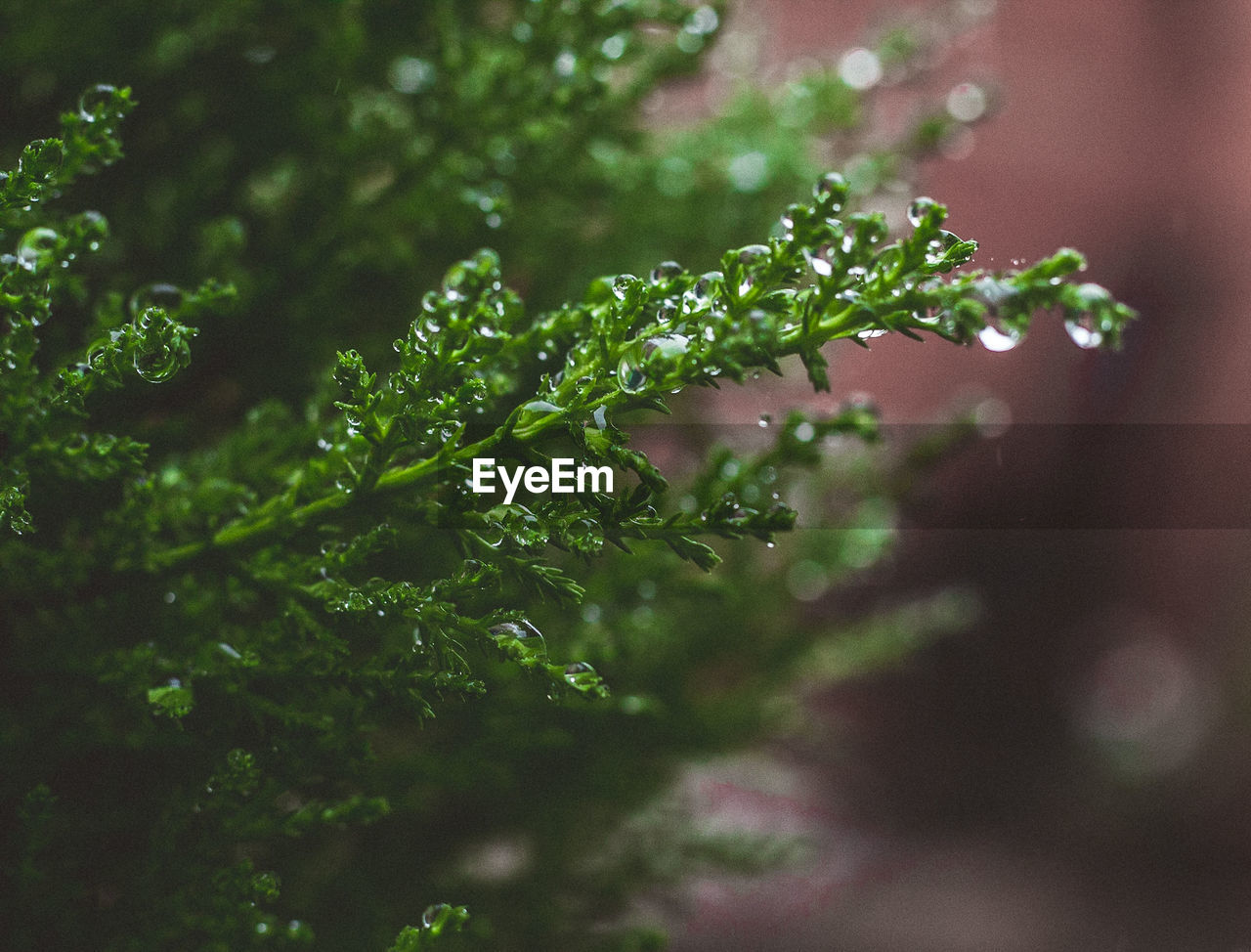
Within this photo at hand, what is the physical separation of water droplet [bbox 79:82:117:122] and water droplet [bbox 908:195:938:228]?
19 cm

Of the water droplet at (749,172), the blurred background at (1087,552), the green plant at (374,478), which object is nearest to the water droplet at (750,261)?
the green plant at (374,478)

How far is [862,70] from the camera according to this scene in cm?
→ 47

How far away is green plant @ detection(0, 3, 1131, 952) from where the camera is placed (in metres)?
0.19

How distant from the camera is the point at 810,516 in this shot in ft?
1.50

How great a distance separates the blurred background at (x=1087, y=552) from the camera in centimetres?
115

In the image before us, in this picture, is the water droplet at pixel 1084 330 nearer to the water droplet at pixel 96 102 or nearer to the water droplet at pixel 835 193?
the water droplet at pixel 835 193

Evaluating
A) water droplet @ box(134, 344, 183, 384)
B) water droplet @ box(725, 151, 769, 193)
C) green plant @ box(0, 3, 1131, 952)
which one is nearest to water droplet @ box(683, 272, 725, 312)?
green plant @ box(0, 3, 1131, 952)

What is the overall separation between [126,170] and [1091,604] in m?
1.33

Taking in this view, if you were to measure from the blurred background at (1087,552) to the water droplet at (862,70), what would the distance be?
72 cm

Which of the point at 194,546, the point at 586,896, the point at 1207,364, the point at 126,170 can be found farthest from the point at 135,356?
the point at 1207,364

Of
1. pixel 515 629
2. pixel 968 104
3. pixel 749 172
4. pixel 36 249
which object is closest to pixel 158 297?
pixel 36 249

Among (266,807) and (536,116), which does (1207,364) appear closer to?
(536,116)

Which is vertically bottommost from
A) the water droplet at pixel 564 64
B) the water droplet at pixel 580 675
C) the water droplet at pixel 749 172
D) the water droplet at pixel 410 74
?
the water droplet at pixel 580 675

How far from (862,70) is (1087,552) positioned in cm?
107
